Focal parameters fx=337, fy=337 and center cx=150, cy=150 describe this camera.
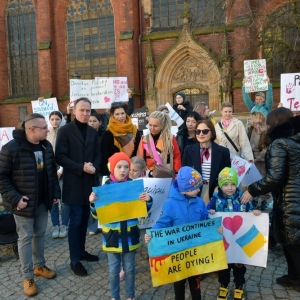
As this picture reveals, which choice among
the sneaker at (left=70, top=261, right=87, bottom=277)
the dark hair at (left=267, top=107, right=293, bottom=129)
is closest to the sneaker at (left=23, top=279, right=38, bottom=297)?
the sneaker at (left=70, top=261, right=87, bottom=277)

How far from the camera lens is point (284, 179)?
11.7 feet

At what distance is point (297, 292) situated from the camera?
12.4 ft

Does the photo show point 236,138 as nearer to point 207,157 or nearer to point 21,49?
point 207,157

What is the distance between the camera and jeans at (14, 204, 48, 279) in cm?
395

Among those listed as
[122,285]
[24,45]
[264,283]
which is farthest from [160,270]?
[24,45]

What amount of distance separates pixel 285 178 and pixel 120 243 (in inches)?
73.0

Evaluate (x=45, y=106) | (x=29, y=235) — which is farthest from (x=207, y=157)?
(x=45, y=106)

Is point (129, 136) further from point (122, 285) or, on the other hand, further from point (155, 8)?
point (155, 8)

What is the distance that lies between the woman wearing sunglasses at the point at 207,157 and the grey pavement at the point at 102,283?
44.3 inches

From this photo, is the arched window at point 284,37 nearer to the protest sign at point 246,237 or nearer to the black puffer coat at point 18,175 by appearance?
the protest sign at point 246,237

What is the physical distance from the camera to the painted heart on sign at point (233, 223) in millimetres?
3553

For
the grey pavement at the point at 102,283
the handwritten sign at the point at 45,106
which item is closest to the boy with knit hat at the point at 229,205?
the grey pavement at the point at 102,283

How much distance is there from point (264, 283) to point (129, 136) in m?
2.57

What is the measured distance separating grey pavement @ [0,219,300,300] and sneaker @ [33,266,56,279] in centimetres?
5
